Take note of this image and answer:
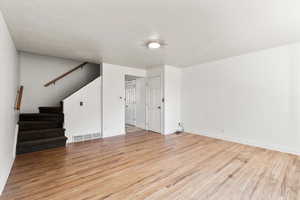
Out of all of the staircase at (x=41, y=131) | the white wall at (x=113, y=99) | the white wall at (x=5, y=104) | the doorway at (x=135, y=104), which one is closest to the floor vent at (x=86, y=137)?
the white wall at (x=113, y=99)

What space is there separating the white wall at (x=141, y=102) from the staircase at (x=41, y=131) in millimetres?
2810

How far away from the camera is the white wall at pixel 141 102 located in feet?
18.3

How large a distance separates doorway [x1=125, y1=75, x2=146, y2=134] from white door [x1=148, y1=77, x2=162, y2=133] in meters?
0.33

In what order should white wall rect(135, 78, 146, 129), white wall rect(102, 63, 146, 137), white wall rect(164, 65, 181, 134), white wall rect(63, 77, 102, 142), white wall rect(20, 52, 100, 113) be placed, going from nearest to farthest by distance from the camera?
white wall rect(63, 77, 102, 142) → white wall rect(20, 52, 100, 113) → white wall rect(102, 63, 146, 137) → white wall rect(164, 65, 181, 134) → white wall rect(135, 78, 146, 129)

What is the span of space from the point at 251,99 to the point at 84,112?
4.58 meters

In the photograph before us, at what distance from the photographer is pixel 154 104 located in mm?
5168

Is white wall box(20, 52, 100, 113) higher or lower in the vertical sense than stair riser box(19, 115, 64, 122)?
higher

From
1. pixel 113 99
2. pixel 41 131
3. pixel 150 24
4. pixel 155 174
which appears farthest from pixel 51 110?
pixel 150 24

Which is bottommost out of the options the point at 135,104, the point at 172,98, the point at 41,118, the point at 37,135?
the point at 37,135

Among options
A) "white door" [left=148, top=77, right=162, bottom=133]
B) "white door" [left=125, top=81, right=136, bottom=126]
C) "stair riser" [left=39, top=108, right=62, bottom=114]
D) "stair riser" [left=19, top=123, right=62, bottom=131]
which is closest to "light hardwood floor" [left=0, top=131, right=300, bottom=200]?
"stair riser" [left=19, top=123, right=62, bottom=131]

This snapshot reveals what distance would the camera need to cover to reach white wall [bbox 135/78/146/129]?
18.3 ft

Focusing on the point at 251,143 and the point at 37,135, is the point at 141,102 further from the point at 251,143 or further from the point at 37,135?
the point at 251,143

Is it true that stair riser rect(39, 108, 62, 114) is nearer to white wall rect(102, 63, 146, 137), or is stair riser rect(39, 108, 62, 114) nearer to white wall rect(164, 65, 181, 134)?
white wall rect(102, 63, 146, 137)

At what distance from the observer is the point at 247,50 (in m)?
3.42
